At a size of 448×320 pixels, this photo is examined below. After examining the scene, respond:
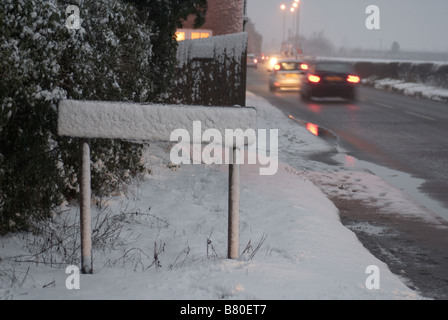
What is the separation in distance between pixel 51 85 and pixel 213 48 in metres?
7.71

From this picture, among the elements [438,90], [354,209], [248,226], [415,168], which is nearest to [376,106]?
[438,90]

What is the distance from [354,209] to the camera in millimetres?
7000

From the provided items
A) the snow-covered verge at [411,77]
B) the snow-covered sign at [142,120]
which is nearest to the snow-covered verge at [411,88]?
the snow-covered verge at [411,77]

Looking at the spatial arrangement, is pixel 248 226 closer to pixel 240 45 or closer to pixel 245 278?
pixel 245 278

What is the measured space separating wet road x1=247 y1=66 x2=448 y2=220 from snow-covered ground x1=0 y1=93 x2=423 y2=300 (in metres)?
2.10

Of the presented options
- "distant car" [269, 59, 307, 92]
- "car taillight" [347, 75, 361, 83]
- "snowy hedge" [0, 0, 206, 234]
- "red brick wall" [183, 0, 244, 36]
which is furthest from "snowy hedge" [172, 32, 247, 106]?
"distant car" [269, 59, 307, 92]

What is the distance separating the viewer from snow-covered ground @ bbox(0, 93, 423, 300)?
12.1ft

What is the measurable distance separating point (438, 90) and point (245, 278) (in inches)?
971

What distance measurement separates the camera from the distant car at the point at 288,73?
2542cm

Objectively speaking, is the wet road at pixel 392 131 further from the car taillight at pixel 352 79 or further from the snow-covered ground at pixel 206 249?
the snow-covered ground at pixel 206 249

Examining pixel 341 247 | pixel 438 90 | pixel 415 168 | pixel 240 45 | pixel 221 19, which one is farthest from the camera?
pixel 438 90

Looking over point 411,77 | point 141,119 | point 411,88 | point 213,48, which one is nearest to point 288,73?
point 411,88

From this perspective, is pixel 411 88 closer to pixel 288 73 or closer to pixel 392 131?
pixel 288 73

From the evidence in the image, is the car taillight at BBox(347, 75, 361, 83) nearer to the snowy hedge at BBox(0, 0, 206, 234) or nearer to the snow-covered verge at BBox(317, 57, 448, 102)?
the snow-covered verge at BBox(317, 57, 448, 102)
